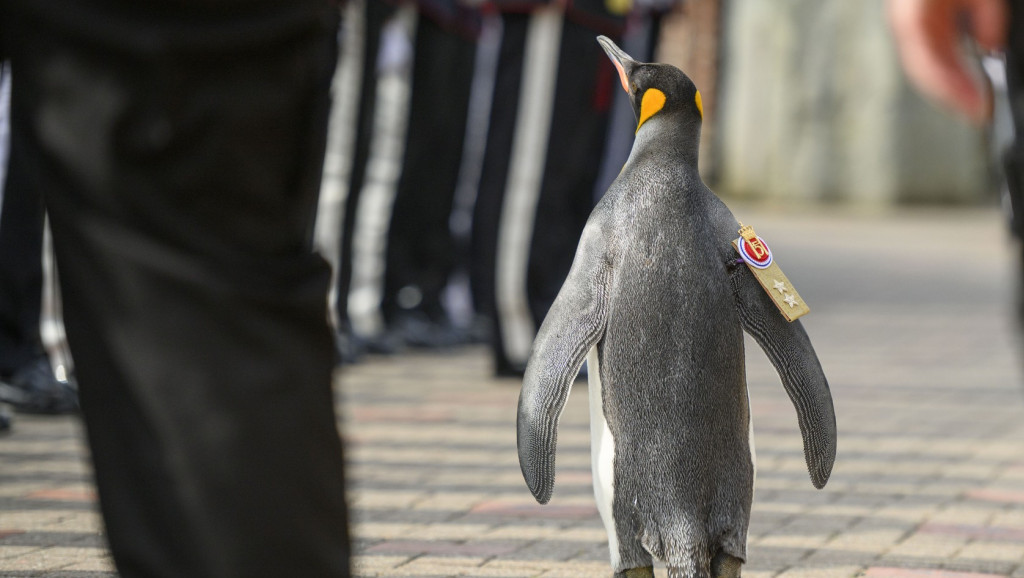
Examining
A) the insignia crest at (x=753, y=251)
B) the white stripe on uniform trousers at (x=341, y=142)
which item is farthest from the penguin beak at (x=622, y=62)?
the white stripe on uniform trousers at (x=341, y=142)

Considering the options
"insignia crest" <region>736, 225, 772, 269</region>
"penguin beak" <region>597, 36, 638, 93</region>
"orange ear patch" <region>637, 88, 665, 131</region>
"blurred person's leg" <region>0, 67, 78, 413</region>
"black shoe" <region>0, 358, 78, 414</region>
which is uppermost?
"penguin beak" <region>597, 36, 638, 93</region>

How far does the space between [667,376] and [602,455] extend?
0.16 metres

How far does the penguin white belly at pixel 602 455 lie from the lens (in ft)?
6.82

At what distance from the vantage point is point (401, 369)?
5.40 meters

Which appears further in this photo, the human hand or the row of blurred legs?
the row of blurred legs

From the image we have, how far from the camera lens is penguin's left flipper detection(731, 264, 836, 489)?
2045mm

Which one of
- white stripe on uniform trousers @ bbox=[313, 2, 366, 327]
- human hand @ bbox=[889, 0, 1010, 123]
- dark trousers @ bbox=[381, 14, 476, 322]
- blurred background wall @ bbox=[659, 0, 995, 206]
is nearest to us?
human hand @ bbox=[889, 0, 1010, 123]

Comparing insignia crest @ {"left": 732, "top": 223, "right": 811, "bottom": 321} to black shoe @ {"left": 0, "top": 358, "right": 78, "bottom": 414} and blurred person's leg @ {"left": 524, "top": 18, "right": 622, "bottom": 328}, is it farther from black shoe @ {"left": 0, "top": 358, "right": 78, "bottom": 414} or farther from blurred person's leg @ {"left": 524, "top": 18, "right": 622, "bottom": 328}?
blurred person's leg @ {"left": 524, "top": 18, "right": 622, "bottom": 328}

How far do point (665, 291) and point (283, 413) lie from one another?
3.06 ft

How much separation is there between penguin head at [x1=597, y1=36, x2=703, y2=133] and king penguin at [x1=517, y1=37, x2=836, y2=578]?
126 millimetres

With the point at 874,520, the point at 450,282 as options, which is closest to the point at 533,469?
the point at 874,520

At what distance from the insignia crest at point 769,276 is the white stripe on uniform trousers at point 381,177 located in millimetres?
3582

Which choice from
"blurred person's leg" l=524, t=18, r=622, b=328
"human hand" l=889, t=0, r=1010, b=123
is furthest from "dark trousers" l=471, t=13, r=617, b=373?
"human hand" l=889, t=0, r=1010, b=123

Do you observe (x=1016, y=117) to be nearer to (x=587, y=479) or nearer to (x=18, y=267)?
(x=587, y=479)
